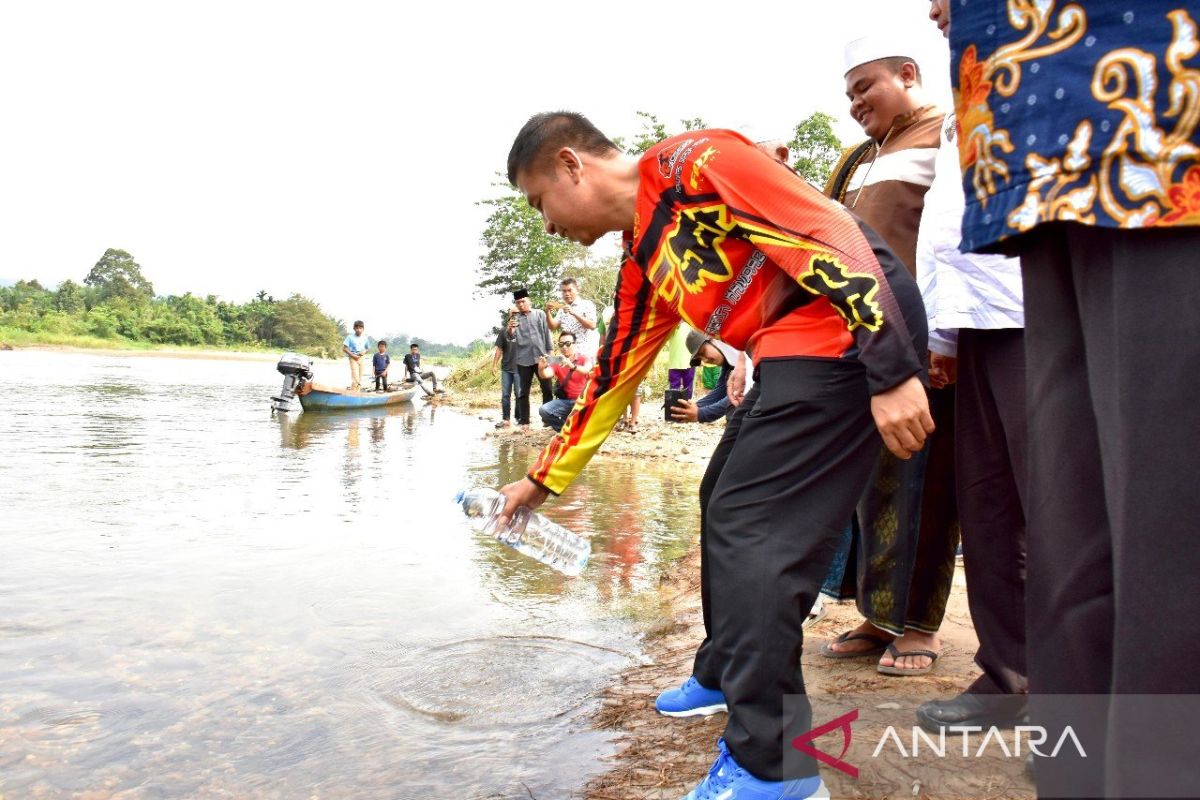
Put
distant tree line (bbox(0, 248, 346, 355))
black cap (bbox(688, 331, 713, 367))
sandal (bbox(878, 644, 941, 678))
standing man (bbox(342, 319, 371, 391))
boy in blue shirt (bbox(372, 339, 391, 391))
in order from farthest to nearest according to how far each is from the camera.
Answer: distant tree line (bbox(0, 248, 346, 355)) < boy in blue shirt (bbox(372, 339, 391, 391)) < standing man (bbox(342, 319, 371, 391)) < black cap (bbox(688, 331, 713, 367)) < sandal (bbox(878, 644, 941, 678))

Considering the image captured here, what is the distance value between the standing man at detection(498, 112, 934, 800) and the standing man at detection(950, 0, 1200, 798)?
0.70m

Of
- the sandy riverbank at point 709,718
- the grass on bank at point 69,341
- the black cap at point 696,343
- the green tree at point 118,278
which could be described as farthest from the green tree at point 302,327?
the sandy riverbank at point 709,718

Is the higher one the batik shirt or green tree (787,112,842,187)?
green tree (787,112,842,187)

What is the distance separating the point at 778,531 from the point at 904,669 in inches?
48.7

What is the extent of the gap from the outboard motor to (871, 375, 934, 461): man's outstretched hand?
13538mm

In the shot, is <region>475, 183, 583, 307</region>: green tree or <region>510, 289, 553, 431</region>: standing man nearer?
<region>510, 289, 553, 431</region>: standing man

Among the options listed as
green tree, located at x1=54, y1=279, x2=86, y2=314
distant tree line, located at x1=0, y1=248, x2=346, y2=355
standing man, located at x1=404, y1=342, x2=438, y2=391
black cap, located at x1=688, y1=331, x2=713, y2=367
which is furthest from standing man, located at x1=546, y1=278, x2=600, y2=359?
green tree, located at x1=54, y1=279, x2=86, y2=314

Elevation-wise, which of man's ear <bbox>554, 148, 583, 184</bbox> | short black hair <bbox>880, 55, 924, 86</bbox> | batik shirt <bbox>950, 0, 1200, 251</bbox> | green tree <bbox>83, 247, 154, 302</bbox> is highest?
green tree <bbox>83, 247, 154, 302</bbox>

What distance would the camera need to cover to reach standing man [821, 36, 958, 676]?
2.89m

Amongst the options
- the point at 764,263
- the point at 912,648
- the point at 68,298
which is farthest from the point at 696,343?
the point at 68,298

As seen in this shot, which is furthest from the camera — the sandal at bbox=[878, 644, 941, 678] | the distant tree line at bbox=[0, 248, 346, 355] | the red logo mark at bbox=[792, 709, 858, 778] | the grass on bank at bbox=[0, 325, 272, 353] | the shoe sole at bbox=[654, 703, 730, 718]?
the distant tree line at bbox=[0, 248, 346, 355]

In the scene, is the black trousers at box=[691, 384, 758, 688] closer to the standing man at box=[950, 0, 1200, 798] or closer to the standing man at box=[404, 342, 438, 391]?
the standing man at box=[950, 0, 1200, 798]

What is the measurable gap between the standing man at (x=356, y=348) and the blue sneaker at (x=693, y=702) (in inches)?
674

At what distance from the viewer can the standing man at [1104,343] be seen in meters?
0.96
